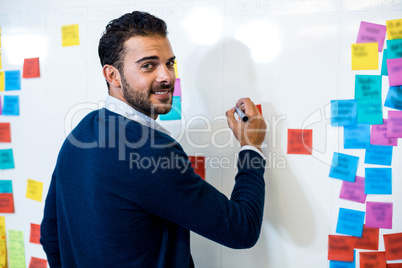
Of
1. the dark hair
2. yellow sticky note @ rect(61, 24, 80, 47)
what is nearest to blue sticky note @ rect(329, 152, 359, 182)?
the dark hair

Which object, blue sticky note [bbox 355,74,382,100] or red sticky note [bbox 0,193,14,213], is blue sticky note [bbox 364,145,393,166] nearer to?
blue sticky note [bbox 355,74,382,100]

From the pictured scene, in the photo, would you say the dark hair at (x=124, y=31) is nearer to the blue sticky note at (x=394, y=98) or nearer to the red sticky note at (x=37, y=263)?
the blue sticky note at (x=394, y=98)

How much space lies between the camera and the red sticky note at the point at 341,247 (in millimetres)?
909

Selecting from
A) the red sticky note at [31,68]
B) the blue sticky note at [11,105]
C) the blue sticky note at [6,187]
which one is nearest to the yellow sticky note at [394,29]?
the red sticky note at [31,68]

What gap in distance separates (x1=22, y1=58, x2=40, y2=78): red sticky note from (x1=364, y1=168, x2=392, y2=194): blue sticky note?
3.94ft

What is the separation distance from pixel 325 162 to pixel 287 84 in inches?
10.8

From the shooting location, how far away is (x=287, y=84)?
90 cm

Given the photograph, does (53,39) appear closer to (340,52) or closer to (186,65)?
(186,65)

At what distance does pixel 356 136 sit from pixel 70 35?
3.38ft

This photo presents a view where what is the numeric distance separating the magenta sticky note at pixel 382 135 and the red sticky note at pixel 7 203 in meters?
1.34

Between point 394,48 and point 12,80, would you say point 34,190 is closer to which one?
point 12,80

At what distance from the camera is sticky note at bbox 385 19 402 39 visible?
33.0 inches

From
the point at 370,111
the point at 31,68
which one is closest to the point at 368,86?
the point at 370,111

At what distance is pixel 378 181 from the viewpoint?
34.7 inches
